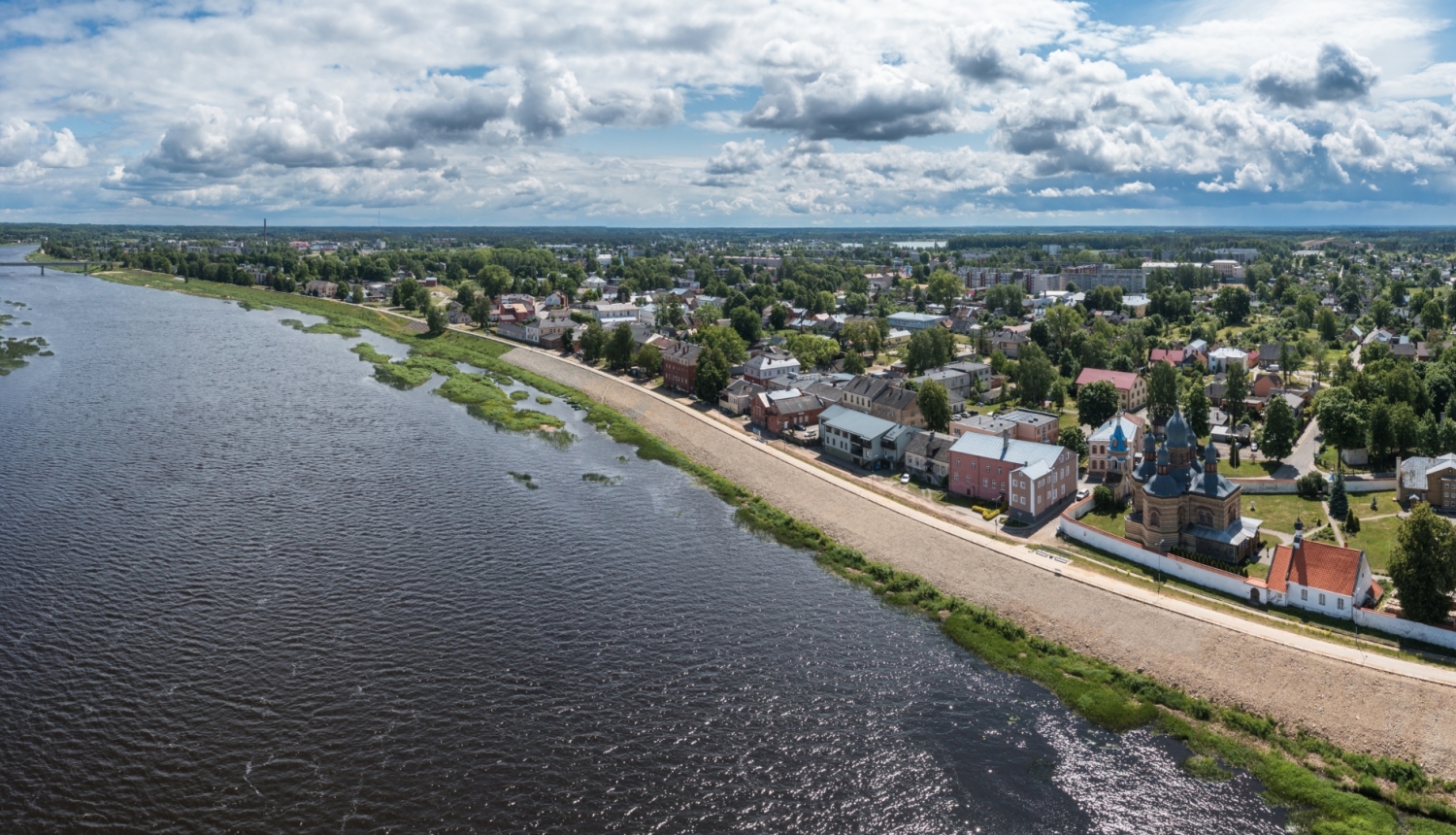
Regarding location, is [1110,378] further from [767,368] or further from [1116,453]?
[767,368]

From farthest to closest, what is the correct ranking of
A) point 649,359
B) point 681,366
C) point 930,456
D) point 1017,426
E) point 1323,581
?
point 649,359 → point 681,366 → point 1017,426 → point 930,456 → point 1323,581

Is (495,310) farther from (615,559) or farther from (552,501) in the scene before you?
(615,559)

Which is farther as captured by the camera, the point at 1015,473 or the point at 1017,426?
the point at 1017,426

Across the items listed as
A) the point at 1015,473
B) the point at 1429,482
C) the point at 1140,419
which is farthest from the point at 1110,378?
the point at 1015,473

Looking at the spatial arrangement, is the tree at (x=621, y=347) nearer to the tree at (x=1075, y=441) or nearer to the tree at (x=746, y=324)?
the tree at (x=746, y=324)

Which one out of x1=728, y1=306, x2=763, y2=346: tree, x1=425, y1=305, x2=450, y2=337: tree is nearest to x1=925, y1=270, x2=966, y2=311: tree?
x1=728, y1=306, x2=763, y2=346: tree
